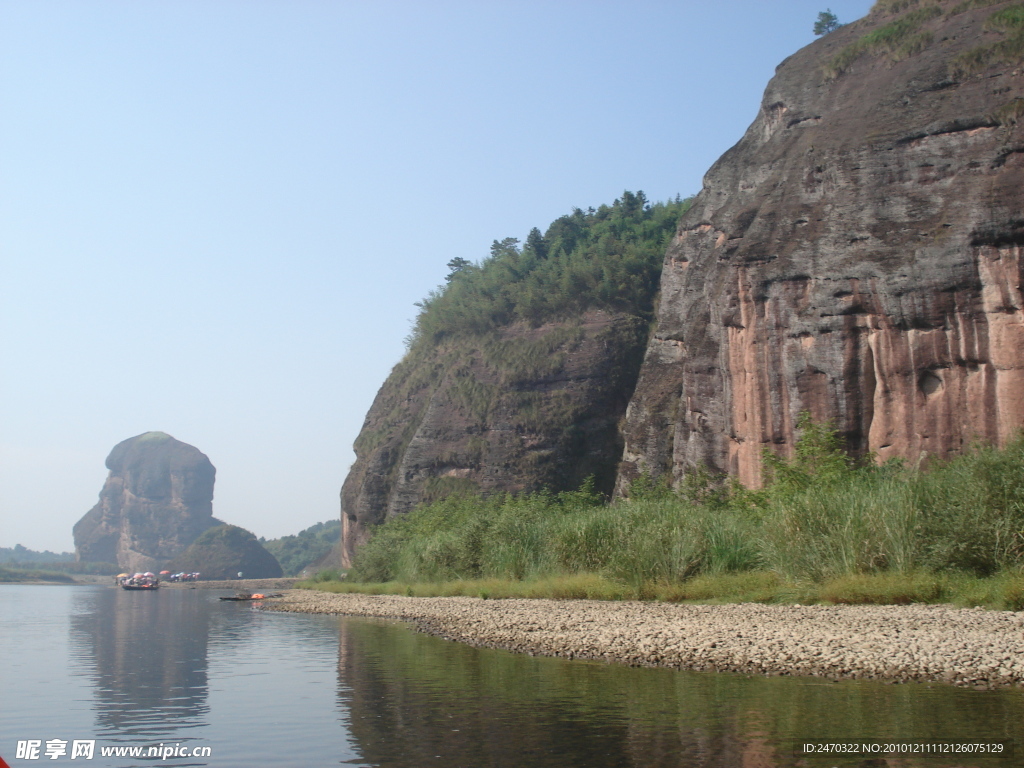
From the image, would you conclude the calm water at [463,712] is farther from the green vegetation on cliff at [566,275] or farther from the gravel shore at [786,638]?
the green vegetation on cliff at [566,275]

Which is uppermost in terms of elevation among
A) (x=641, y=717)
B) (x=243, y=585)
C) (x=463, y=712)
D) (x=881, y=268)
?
A: (x=881, y=268)

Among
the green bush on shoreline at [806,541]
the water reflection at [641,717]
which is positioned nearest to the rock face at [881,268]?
the green bush on shoreline at [806,541]

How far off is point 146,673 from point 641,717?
1270cm

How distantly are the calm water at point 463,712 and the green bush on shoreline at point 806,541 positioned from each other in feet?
24.7

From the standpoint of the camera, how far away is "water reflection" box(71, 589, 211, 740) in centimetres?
1363

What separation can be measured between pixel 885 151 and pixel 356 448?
5608cm

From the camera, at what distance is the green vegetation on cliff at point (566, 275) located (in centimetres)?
6875

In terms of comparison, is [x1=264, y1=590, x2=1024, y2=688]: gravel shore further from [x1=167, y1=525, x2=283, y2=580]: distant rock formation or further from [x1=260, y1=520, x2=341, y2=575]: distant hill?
[x1=260, y1=520, x2=341, y2=575]: distant hill

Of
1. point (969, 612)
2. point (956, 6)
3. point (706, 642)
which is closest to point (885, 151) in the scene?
point (956, 6)

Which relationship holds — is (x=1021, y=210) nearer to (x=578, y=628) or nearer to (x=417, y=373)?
(x=578, y=628)

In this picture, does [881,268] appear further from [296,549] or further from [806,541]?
[296,549]

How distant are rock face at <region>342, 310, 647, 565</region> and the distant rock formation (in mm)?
78177

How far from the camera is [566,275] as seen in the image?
70.1 meters

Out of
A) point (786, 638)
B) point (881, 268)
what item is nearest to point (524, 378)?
point (881, 268)
